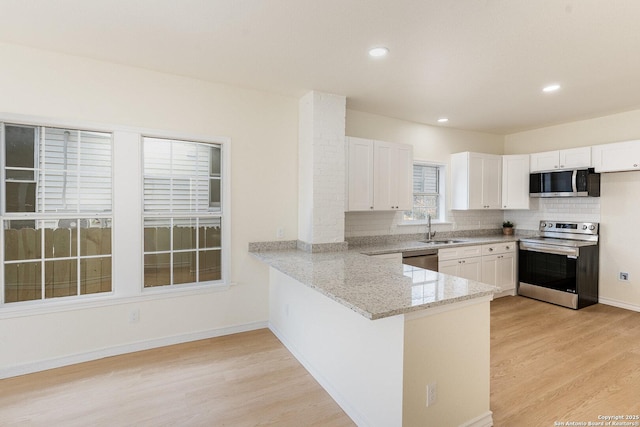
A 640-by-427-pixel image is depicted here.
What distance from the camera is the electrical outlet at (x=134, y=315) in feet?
10.3

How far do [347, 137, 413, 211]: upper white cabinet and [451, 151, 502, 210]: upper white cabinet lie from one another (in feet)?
4.11

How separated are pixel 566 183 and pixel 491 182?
0.99 meters

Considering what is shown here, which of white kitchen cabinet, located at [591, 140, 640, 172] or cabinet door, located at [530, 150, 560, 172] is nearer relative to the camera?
white kitchen cabinet, located at [591, 140, 640, 172]

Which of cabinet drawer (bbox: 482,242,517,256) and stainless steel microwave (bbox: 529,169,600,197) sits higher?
stainless steel microwave (bbox: 529,169,600,197)

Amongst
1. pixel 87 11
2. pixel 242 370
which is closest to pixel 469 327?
pixel 242 370

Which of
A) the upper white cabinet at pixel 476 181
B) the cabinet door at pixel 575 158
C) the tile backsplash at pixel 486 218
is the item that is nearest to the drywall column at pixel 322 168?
the tile backsplash at pixel 486 218

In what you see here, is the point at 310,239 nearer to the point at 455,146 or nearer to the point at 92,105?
the point at 92,105

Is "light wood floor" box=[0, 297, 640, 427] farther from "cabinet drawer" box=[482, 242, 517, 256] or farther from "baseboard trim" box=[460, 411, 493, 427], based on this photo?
"cabinet drawer" box=[482, 242, 517, 256]

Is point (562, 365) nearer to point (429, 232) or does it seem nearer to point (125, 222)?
point (429, 232)

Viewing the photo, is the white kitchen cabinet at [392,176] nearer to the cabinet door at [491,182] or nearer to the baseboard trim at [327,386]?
the cabinet door at [491,182]

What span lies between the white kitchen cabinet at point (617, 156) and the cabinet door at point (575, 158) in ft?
0.22

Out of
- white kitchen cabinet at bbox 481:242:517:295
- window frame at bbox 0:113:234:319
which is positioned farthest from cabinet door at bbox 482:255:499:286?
window frame at bbox 0:113:234:319

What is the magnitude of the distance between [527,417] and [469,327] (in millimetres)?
832

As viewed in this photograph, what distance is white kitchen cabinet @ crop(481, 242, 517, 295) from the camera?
4781mm
